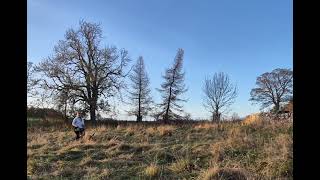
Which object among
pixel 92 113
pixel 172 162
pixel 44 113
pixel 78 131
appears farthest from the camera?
pixel 44 113

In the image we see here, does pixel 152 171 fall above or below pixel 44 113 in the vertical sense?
below

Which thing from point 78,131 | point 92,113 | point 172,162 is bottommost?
point 172,162

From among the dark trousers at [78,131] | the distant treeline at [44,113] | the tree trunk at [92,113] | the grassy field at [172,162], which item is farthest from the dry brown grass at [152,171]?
the tree trunk at [92,113]

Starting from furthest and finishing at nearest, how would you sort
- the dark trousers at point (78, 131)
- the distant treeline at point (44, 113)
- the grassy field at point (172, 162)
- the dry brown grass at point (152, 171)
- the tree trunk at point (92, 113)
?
the tree trunk at point (92, 113)
the distant treeline at point (44, 113)
the dark trousers at point (78, 131)
the dry brown grass at point (152, 171)
the grassy field at point (172, 162)

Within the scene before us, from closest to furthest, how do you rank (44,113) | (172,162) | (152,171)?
(152,171)
(172,162)
(44,113)

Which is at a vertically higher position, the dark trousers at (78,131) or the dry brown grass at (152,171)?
the dark trousers at (78,131)

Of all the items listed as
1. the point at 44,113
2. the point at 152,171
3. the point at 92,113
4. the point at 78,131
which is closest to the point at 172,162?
the point at 152,171

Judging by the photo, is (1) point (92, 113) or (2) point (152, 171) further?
(1) point (92, 113)

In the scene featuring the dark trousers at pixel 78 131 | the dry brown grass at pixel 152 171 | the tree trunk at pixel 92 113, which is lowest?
the dry brown grass at pixel 152 171

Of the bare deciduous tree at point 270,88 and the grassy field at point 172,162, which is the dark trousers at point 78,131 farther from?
the bare deciduous tree at point 270,88

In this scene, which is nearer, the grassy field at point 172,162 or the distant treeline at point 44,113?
the grassy field at point 172,162

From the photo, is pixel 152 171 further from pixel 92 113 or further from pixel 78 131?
pixel 92 113
